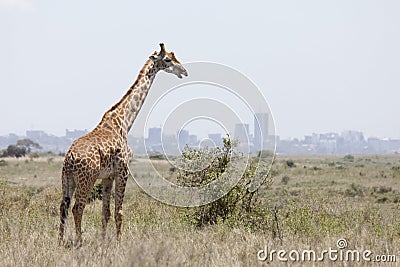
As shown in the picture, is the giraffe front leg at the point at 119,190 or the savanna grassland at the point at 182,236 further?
the giraffe front leg at the point at 119,190

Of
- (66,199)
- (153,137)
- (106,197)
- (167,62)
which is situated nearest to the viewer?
(66,199)

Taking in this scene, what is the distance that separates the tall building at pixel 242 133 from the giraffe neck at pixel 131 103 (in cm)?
174

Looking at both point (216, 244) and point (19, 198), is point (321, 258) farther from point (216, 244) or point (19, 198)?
point (19, 198)

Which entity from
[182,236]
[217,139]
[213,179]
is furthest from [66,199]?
[217,139]

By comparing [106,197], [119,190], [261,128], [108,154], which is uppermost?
[261,128]

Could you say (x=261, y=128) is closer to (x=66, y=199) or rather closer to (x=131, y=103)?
(x=131, y=103)

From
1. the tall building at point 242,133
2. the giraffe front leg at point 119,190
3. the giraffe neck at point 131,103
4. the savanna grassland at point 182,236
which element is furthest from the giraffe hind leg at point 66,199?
the tall building at point 242,133

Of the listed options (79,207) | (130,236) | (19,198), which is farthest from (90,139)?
(19,198)

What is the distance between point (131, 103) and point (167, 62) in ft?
3.29

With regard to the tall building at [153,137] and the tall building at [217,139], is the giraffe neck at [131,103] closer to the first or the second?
the tall building at [153,137]

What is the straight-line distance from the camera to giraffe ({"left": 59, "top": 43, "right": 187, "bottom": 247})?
8.30 m

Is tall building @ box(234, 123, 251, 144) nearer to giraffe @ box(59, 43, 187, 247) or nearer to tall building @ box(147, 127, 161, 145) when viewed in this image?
giraffe @ box(59, 43, 187, 247)

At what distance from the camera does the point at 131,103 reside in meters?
9.94

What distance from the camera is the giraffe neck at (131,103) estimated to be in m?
9.55
